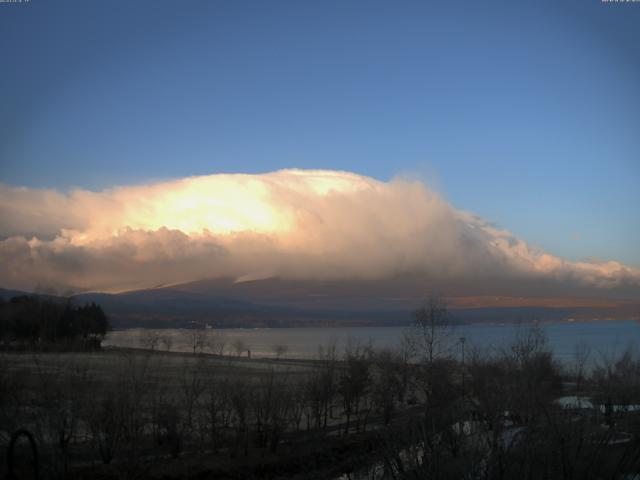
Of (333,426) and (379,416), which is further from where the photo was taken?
(379,416)

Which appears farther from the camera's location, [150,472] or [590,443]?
[150,472]

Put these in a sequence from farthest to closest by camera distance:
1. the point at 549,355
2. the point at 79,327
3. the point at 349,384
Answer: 1. the point at 79,327
2. the point at 549,355
3. the point at 349,384

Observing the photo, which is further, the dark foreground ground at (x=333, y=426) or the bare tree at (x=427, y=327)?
the bare tree at (x=427, y=327)

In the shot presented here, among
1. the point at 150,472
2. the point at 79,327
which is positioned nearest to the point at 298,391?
the point at 150,472

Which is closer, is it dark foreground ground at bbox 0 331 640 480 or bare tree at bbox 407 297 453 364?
dark foreground ground at bbox 0 331 640 480

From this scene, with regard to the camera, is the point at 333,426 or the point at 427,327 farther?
the point at 427,327

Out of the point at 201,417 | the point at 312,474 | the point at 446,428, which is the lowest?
the point at 312,474

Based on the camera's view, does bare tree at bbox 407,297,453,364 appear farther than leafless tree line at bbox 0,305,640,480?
Yes

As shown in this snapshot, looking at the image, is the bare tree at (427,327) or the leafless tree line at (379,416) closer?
the leafless tree line at (379,416)

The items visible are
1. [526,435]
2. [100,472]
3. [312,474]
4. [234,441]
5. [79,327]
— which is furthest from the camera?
[79,327]

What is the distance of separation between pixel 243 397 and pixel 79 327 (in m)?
89.1

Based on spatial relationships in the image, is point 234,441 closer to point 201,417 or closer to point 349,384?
point 201,417

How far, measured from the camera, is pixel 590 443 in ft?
37.0

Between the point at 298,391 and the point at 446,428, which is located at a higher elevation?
the point at 446,428
